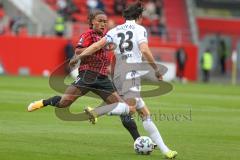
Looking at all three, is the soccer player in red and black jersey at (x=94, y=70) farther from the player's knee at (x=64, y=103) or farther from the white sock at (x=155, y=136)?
the white sock at (x=155, y=136)

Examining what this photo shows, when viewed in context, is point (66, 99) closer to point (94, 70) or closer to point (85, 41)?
point (94, 70)

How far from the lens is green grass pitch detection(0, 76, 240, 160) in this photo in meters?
Answer: 11.5

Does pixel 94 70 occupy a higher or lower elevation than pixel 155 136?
higher

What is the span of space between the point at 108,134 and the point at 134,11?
11.7 feet

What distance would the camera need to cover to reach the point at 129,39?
→ 11.5 m

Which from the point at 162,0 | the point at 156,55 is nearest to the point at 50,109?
the point at 156,55

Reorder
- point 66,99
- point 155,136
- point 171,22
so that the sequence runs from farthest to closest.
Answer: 1. point 171,22
2. point 66,99
3. point 155,136

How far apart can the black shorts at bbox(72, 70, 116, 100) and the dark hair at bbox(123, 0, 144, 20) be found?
57.4 inches

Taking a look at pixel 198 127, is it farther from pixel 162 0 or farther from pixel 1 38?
pixel 162 0

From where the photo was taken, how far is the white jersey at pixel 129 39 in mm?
11492

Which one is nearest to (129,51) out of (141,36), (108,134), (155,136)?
(141,36)

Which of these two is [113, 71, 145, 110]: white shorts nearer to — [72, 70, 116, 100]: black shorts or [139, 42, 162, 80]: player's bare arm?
[139, 42, 162, 80]: player's bare arm

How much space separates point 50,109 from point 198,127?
16.7 feet

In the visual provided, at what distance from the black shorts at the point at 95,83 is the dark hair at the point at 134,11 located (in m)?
1.46
